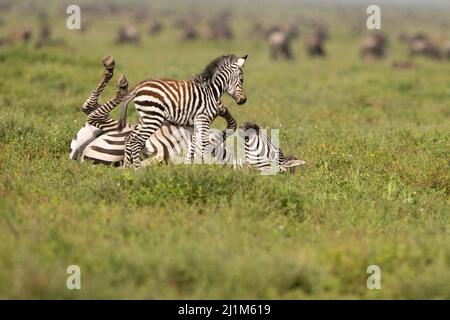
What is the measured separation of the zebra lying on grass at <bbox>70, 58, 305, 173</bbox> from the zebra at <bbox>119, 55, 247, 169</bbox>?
215 mm

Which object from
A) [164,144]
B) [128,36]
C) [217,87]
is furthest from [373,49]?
[164,144]

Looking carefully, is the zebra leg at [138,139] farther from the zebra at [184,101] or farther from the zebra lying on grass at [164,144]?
the zebra lying on grass at [164,144]

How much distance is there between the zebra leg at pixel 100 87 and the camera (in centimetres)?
920

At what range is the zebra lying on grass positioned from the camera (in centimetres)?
893

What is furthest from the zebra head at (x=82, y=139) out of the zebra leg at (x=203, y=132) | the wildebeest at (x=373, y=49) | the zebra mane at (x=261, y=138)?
the wildebeest at (x=373, y=49)

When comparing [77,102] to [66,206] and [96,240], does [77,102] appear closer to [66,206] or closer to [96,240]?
[66,206]

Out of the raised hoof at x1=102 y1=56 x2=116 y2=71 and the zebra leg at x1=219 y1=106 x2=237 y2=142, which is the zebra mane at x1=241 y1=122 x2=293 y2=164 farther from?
the raised hoof at x1=102 y1=56 x2=116 y2=71

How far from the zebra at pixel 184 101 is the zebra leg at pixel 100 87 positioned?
2.01ft

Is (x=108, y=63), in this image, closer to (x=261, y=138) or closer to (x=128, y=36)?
(x=261, y=138)

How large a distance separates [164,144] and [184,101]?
682 mm

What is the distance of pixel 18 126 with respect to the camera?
384 inches

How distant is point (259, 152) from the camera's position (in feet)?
30.0

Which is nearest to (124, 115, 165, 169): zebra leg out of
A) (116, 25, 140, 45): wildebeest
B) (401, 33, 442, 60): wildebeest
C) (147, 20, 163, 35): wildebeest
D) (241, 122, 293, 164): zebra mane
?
(241, 122, 293, 164): zebra mane

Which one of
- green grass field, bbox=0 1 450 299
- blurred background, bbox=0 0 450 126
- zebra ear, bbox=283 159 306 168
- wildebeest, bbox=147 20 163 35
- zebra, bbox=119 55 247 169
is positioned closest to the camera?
green grass field, bbox=0 1 450 299
